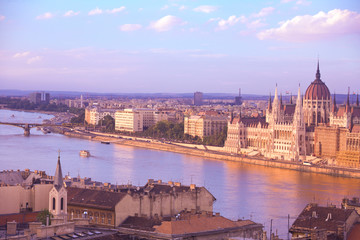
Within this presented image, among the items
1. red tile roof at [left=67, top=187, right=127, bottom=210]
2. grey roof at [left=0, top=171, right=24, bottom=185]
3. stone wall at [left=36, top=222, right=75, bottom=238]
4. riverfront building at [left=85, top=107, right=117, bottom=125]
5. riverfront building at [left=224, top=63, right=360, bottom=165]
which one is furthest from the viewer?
riverfront building at [left=85, top=107, right=117, bottom=125]

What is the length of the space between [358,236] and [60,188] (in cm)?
348

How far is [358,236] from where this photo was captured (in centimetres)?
902

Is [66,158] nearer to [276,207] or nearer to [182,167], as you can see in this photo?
[182,167]

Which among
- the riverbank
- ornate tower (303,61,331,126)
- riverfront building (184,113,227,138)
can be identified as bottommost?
the riverbank

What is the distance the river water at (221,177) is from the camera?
1704 cm

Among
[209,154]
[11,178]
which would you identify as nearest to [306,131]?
[209,154]

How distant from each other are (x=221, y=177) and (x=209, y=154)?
9.94 m

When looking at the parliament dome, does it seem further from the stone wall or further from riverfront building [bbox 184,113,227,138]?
the stone wall

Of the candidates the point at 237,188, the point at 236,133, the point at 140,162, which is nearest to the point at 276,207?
the point at 237,188

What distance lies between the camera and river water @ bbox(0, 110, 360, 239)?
17.0m

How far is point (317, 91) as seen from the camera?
36.3 m

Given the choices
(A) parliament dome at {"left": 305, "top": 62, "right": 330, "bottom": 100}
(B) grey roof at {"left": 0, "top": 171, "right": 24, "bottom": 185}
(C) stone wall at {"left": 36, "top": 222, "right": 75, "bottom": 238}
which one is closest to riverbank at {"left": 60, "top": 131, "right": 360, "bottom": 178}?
(A) parliament dome at {"left": 305, "top": 62, "right": 330, "bottom": 100}

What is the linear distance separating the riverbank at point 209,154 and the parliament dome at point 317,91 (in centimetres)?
527

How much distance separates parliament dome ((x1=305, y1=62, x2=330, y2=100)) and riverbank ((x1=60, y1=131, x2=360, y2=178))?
527 cm
